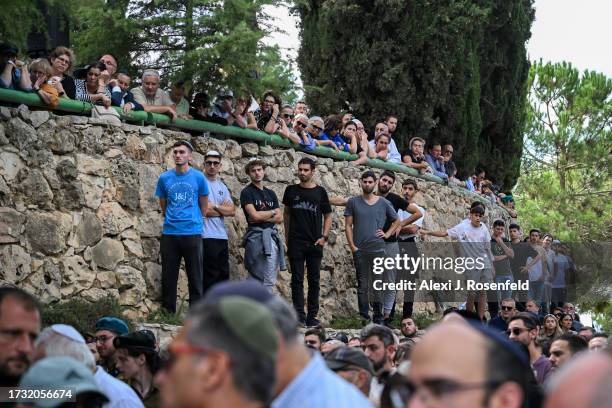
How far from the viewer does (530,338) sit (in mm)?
8102

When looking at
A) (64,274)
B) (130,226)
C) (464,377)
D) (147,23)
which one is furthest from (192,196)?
(464,377)

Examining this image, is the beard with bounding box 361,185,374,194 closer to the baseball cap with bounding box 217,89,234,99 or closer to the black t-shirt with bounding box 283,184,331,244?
the black t-shirt with bounding box 283,184,331,244

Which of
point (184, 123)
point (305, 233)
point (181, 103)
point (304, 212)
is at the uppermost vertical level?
point (181, 103)

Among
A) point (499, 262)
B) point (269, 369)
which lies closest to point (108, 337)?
A: point (269, 369)

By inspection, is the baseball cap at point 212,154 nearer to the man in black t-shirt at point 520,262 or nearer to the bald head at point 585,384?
the man in black t-shirt at point 520,262

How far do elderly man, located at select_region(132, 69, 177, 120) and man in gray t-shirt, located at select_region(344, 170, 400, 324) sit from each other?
8.89 feet

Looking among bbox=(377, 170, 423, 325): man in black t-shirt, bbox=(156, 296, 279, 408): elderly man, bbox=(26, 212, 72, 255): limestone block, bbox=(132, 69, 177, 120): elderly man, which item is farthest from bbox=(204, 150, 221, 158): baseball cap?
bbox=(156, 296, 279, 408): elderly man

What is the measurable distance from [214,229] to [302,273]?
1.38 meters

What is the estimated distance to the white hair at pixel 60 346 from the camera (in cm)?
471

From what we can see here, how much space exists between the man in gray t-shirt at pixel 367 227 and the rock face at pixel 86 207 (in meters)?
1.52

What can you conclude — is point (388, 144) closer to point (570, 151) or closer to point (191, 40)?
point (191, 40)

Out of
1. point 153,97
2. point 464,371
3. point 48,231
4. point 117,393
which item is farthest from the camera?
point 153,97

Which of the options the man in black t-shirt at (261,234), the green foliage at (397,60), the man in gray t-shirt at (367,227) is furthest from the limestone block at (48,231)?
the green foliage at (397,60)

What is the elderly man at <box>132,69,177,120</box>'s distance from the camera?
12.0m
